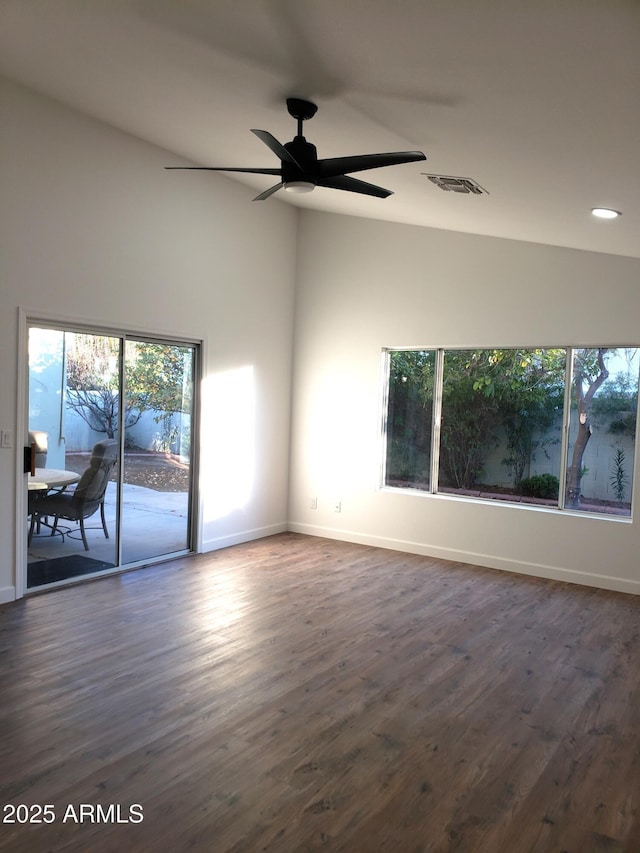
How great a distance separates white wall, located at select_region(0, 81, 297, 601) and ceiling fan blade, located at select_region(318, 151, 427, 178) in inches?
89.1

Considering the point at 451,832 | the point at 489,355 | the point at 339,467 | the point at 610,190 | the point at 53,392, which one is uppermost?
the point at 610,190

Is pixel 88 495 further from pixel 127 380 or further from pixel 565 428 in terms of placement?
pixel 565 428

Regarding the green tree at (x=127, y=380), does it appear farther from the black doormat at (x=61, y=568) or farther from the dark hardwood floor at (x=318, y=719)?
the dark hardwood floor at (x=318, y=719)

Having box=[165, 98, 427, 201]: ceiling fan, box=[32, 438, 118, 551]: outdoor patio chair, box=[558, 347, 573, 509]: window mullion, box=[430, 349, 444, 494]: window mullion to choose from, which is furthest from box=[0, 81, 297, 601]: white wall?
box=[558, 347, 573, 509]: window mullion

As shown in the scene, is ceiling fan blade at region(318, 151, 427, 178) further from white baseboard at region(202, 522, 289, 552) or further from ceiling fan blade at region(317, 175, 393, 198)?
white baseboard at region(202, 522, 289, 552)

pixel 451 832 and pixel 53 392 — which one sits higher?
pixel 53 392

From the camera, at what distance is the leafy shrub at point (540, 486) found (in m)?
5.69

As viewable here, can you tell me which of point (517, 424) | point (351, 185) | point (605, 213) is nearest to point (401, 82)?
point (351, 185)

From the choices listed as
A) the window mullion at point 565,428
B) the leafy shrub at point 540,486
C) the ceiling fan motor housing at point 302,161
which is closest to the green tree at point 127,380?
the ceiling fan motor housing at point 302,161

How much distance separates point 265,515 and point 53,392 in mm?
2802

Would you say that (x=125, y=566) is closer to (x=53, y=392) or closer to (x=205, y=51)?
(x=53, y=392)

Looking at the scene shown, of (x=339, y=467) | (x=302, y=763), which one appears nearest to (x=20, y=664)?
(x=302, y=763)

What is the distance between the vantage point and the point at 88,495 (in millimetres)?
5113

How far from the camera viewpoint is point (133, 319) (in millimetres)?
5250
